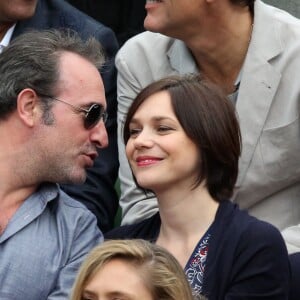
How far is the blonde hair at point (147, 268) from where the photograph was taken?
3180mm

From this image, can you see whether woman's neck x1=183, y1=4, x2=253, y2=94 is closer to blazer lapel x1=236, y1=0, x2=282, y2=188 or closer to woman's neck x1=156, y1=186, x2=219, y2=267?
blazer lapel x1=236, y1=0, x2=282, y2=188

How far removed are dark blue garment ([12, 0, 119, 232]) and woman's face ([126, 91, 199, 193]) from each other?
65 centimetres

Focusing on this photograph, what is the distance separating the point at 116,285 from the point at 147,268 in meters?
0.11

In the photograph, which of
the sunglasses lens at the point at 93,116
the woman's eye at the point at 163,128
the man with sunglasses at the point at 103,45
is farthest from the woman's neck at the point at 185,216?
the man with sunglasses at the point at 103,45

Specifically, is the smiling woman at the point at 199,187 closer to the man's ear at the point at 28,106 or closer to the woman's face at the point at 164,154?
the woman's face at the point at 164,154

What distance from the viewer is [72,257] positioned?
3807mm

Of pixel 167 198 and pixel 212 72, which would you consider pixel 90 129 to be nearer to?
pixel 167 198

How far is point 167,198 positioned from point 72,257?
35 centimetres

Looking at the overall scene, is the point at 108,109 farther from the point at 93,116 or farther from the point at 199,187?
the point at 199,187

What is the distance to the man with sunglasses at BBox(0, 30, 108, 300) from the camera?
12.4 feet

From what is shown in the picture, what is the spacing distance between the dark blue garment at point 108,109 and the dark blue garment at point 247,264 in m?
0.87

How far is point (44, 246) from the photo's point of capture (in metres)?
3.79

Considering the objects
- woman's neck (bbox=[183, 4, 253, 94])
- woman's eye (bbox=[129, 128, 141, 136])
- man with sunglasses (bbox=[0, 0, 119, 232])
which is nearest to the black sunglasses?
woman's eye (bbox=[129, 128, 141, 136])

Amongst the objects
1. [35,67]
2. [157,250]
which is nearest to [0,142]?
[35,67]
